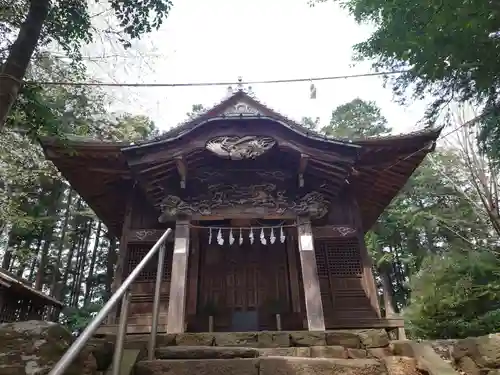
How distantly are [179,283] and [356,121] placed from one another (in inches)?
781

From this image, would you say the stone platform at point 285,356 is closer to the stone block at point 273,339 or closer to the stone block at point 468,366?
the stone block at point 273,339

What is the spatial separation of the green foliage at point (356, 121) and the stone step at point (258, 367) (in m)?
19.1

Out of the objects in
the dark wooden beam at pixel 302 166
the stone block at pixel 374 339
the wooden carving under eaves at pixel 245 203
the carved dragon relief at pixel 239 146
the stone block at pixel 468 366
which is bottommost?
the stone block at pixel 468 366

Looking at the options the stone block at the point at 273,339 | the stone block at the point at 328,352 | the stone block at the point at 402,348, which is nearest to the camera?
the stone block at the point at 402,348

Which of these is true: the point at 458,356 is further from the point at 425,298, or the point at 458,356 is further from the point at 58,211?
the point at 58,211

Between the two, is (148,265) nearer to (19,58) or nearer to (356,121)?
(19,58)

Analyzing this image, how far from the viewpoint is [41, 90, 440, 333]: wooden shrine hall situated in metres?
7.27

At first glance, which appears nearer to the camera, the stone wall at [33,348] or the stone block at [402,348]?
the stone wall at [33,348]

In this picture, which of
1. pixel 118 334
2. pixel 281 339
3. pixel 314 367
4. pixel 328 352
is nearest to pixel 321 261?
pixel 281 339

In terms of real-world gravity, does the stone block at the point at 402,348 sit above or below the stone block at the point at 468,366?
above

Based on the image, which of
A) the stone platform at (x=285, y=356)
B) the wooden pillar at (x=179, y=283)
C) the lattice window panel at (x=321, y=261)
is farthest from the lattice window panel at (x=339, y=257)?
the stone platform at (x=285, y=356)

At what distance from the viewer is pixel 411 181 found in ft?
66.1

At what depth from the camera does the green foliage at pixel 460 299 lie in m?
10.2

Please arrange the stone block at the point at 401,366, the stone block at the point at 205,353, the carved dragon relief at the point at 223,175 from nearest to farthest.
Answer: the stone block at the point at 401,366
the stone block at the point at 205,353
the carved dragon relief at the point at 223,175
